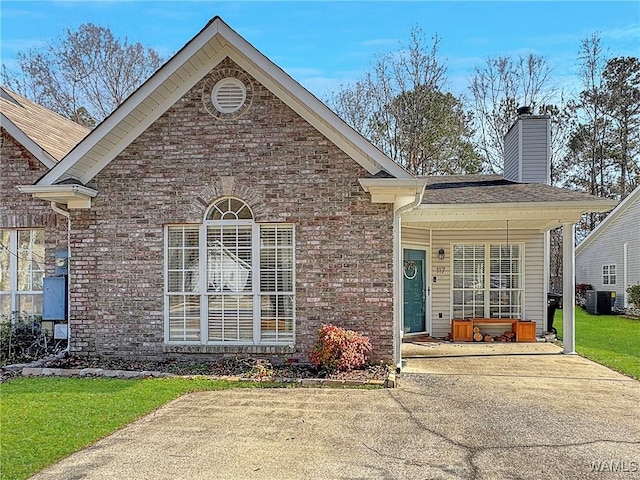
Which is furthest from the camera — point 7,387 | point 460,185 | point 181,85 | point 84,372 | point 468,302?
point 468,302

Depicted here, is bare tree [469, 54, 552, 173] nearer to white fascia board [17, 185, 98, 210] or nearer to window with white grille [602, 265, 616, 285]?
window with white grille [602, 265, 616, 285]

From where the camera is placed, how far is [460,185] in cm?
1238

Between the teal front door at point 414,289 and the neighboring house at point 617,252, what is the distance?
1155cm

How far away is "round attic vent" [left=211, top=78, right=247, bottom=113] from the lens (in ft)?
30.0

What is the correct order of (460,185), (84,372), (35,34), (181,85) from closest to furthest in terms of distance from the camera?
(84,372) < (181,85) < (460,185) < (35,34)

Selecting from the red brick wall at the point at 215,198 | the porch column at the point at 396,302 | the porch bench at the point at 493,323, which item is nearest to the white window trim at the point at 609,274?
the porch bench at the point at 493,323

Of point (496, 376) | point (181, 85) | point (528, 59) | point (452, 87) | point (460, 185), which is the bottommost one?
point (496, 376)

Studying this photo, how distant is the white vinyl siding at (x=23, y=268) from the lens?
10773 millimetres

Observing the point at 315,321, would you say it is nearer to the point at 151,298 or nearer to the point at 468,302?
the point at 151,298

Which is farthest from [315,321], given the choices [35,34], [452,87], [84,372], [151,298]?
[35,34]

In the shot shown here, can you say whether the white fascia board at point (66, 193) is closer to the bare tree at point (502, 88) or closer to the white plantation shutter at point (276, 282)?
the white plantation shutter at point (276, 282)

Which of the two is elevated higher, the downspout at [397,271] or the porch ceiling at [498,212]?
the porch ceiling at [498,212]

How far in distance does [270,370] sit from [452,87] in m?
21.1

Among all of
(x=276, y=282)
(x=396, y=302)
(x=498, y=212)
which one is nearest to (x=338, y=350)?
(x=396, y=302)
